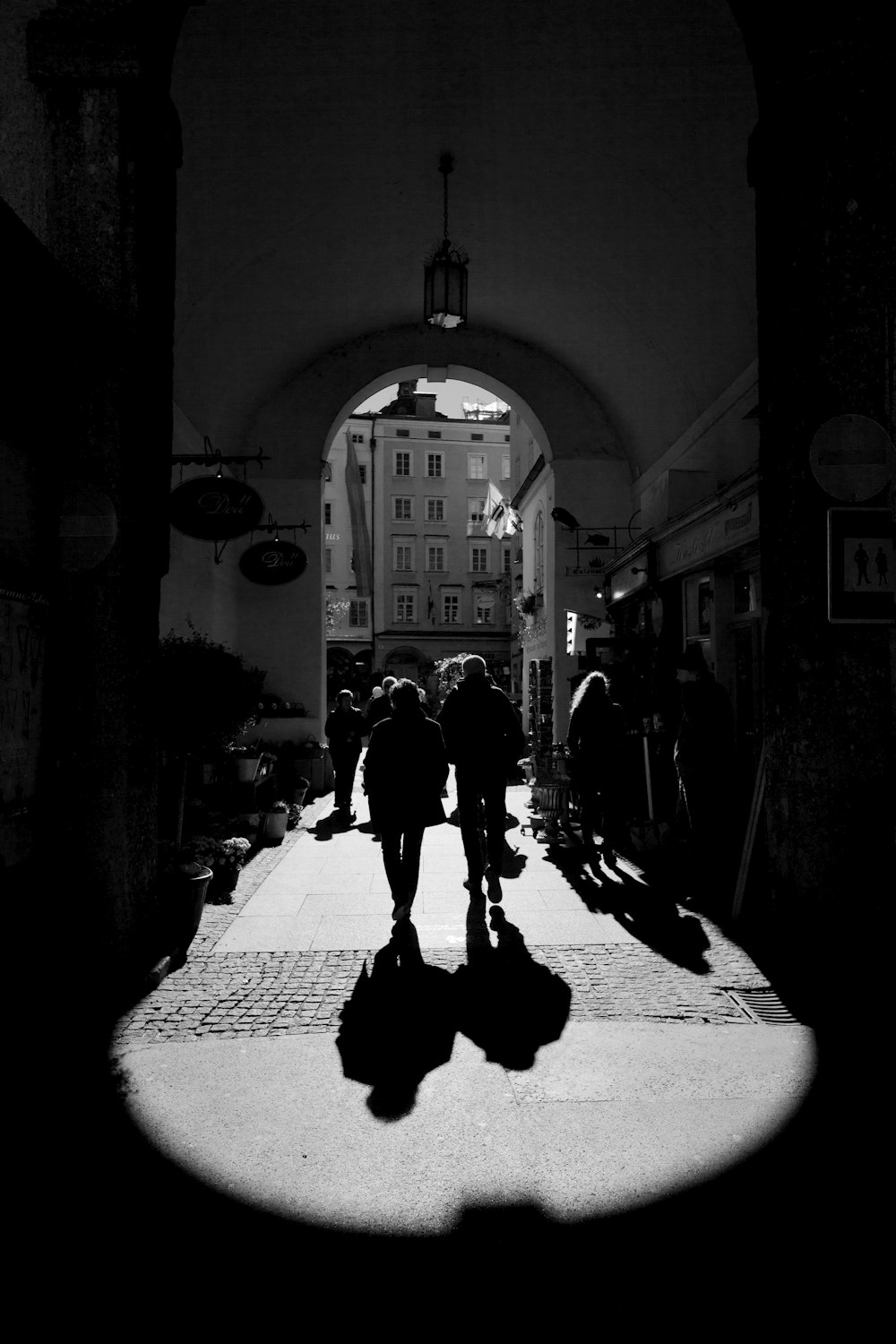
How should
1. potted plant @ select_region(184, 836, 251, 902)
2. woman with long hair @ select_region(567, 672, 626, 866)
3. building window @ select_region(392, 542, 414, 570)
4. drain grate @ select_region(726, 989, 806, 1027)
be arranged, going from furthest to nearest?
building window @ select_region(392, 542, 414, 570)
woman with long hair @ select_region(567, 672, 626, 866)
potted plant @ select_region(184, 836, 251, 902)
drain grate @ select_region(726, 989, 806, 1027)

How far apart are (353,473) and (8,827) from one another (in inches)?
1264

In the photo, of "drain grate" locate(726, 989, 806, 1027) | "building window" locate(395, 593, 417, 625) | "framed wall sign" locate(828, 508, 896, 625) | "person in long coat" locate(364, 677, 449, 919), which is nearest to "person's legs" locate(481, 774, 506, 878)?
"person in long coat" locate(364, 677, 449, 919)

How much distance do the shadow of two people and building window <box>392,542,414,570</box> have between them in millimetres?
40974

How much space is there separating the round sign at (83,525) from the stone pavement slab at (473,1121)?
9.45 feet

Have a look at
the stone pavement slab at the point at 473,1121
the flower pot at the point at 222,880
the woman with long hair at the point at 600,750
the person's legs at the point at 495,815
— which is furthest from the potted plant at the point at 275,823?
the stone pavement slab at the point at 473,1121

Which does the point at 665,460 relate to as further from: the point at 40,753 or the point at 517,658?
the point at 517,658

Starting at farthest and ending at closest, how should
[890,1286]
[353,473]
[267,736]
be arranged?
[353,473] → [267,736] → [890,1286]

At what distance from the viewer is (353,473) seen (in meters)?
35.5

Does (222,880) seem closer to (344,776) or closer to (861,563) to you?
(344,776)

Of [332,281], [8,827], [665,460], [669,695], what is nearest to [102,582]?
[8,827]

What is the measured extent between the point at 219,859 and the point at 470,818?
2.45 metres

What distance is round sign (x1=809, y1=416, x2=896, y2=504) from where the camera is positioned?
4.77m

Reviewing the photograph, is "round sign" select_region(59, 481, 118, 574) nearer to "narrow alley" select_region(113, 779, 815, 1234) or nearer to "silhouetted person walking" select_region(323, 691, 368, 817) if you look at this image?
"narrow alley" select_region(113, 779, 815, 1234)

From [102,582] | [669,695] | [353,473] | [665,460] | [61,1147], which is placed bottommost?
[61,1147]
